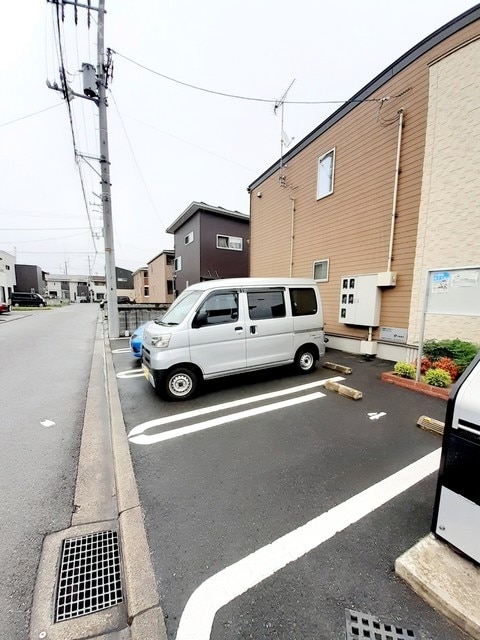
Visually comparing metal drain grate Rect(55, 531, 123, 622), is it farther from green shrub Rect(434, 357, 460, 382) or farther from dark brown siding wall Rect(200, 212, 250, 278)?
dark brown siding wall Rect(200, 212, 250, 278)

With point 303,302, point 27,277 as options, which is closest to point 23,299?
point 27,277

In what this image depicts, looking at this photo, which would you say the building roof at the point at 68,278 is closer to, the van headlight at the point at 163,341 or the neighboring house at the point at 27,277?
the neighboring house at the point at 27,277

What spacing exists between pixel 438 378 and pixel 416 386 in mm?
353

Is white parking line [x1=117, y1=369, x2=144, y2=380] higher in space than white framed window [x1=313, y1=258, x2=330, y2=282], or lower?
lower

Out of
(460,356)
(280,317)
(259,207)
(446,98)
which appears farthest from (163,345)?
(259,207)

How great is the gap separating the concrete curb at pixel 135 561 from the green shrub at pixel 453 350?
5.45 metres

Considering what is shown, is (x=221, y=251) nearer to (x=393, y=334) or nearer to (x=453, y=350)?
(x=393, y=334)

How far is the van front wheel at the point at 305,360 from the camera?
5586mm

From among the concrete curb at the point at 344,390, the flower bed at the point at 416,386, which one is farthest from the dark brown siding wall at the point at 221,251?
the flower bed at the point at 416,386

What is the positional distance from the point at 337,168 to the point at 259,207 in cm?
445

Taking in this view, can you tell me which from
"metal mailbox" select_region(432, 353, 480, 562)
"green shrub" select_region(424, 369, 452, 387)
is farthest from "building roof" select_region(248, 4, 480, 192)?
"metal mailbox" select_region(432, 353, 480, 562)

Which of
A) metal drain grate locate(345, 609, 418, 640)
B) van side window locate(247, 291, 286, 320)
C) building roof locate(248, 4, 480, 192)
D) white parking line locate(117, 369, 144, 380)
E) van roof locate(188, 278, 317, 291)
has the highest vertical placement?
building roof locate(248, 4, 480, 192)

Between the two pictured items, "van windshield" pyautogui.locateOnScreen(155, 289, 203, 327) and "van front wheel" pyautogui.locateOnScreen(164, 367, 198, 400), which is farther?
"van windshield" pyautogui.locateOnScreen(155, 289, 203, 327)

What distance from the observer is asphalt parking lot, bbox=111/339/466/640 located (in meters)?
1.44
